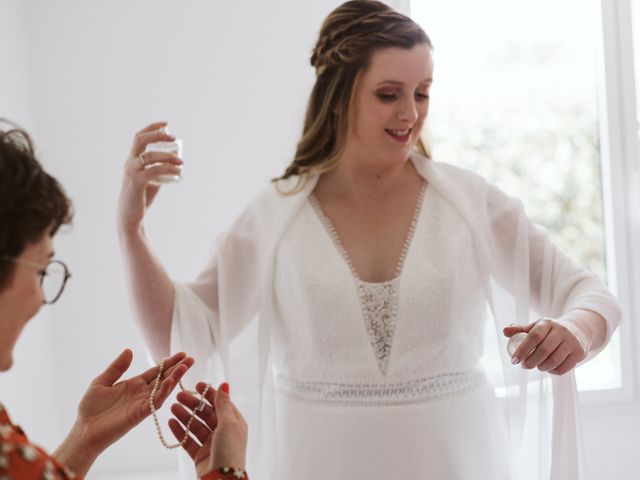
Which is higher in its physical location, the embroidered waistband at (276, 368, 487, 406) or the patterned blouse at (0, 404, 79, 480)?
the patterned blouse at (0, 404, 79, 480)

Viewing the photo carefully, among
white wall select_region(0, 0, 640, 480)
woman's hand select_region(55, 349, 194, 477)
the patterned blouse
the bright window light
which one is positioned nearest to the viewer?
the patterned blouse

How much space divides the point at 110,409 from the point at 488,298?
33.3 inches

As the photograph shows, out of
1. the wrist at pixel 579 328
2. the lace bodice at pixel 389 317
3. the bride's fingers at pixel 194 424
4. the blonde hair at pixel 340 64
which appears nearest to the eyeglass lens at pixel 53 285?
the bride's fingers at pixel 194 424

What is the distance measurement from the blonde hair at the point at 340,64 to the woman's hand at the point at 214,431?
66cm

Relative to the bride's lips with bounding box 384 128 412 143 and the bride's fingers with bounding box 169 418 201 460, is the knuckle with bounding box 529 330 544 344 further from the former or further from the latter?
the bride's fingers with bounding box 169 418 201 460

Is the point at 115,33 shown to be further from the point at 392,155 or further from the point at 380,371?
the point at 380,371

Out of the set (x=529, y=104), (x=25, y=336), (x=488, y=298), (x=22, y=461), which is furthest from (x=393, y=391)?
(x=529, y=104)

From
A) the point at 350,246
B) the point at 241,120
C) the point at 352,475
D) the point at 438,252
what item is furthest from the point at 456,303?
the point at 241,120

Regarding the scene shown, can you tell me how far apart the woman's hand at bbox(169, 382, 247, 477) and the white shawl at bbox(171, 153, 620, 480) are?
43cm

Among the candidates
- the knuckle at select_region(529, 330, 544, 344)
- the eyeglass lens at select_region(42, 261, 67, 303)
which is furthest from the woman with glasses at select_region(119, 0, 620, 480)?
the eyeglass lens at select_region(42, 261, 67, 303)

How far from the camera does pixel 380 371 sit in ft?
5.88

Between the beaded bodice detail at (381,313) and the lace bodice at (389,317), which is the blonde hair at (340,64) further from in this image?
the beaded bodice detail at (381,313)

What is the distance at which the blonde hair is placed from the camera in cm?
185

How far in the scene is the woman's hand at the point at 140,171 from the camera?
1763 mm
